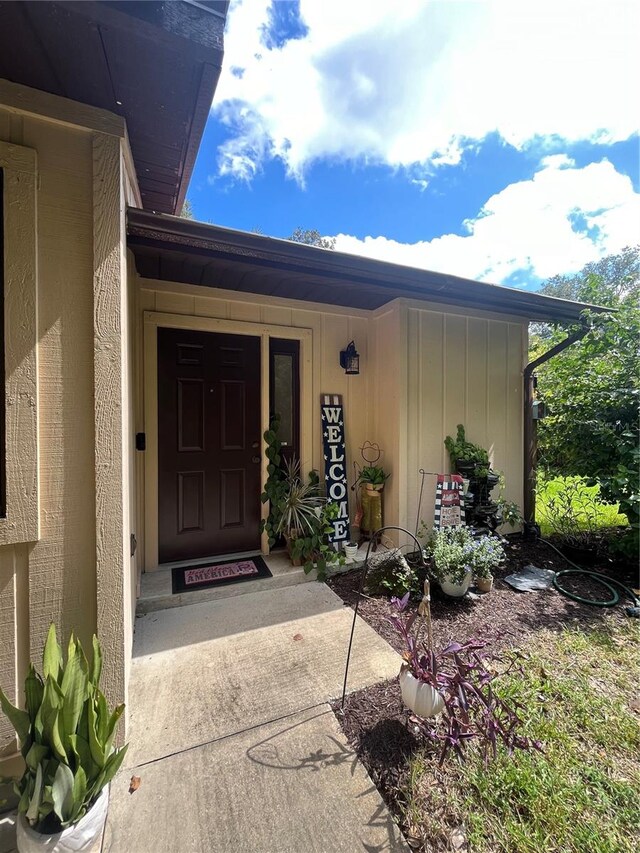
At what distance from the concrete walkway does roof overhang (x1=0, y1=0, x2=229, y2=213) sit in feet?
8.96

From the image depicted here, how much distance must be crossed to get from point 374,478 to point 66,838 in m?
2.79

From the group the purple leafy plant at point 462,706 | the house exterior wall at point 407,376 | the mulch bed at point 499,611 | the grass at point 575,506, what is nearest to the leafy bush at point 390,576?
the mulch bed at point 499,611

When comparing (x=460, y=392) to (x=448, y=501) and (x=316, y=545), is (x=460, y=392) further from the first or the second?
(x=316, y=545)

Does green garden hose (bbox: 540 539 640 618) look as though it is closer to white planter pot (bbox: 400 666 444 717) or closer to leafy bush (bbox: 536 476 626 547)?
leafy bush (bbox: 536 476 626 547)

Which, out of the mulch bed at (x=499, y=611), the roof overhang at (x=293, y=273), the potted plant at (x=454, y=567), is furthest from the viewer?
the potted plant at (x=454, y=567)

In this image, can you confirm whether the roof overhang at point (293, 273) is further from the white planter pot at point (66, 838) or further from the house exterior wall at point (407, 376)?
the white planter pot at point (66, 838)

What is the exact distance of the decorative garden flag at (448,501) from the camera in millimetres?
3215

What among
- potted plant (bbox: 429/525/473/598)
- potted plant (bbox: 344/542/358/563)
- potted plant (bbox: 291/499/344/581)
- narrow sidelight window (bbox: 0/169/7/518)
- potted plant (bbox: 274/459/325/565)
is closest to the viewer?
narrow sidelight window (bbox: 0/169/7/518)

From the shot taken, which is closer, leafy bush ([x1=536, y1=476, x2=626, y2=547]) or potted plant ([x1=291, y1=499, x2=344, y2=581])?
potted plant ([x1=291, y1=499, x2=344, y2=581])

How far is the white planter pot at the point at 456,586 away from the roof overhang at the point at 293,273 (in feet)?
7.72

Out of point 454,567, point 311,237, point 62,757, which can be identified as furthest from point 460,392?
point 311,237

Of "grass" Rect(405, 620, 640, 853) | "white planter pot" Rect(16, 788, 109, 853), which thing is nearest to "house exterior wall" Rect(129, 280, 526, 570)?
"grass" Rect(405, 620, 640, 853)

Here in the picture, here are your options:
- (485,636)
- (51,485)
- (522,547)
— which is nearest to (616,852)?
(485,636)

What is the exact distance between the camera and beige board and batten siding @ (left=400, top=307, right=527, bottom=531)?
11.0 ft
